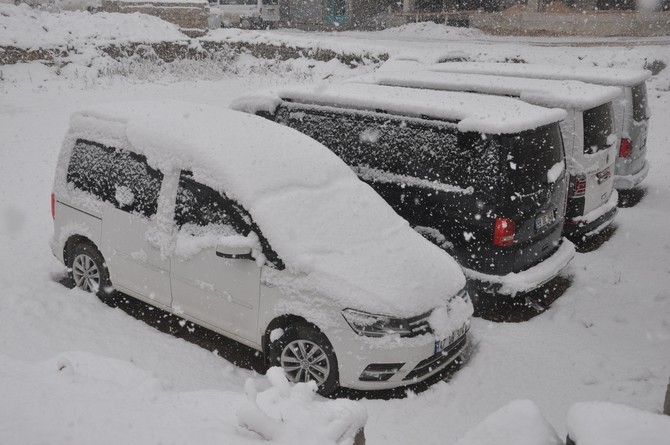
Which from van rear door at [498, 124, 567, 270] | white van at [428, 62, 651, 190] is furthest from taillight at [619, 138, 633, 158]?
van rear door at [498, 124, 567, 270]

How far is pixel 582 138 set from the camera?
6.68 metres

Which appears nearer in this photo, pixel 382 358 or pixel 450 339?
pixel 382 358

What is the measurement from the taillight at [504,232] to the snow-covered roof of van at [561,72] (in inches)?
159

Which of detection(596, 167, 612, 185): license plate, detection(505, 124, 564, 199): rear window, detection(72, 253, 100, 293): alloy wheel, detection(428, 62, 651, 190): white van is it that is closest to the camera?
detection(505, 124, 564, 199): rear window

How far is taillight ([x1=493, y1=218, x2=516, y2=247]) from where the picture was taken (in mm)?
5371

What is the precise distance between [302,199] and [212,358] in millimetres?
1567

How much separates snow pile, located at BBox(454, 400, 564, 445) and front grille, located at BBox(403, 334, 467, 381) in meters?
1.47

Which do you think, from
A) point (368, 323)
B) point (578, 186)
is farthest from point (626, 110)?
point (368, 323)

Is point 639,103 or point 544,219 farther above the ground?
point 639,103

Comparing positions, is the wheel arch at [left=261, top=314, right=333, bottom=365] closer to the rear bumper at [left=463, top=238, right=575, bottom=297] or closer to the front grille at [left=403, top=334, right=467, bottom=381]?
the front grille at [left=403, top=334, right=467, bottom=381]

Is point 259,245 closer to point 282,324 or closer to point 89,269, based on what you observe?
point 282,324

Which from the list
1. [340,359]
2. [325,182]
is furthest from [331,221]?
[340,359]

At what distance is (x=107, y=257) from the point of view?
5.55m

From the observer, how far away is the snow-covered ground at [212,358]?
2.65m
